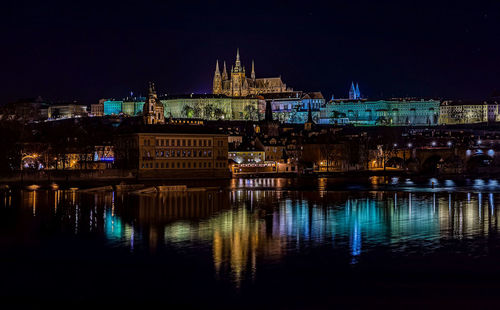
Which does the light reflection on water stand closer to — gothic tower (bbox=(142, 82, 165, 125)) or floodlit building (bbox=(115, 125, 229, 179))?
floodlit building (bbox=(115, 125, 229, 179))

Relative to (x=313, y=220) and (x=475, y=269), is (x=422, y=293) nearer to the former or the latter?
(x=475, y=269)

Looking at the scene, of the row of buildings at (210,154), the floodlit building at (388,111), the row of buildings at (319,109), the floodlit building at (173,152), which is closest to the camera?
the floodlit building at (173,152)

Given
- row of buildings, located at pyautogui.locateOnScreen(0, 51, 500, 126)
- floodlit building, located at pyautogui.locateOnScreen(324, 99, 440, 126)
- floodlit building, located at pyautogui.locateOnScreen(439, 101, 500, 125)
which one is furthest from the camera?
floodlit building, located at pyautogui.locateOnScreen(324, 99, 440, 126)

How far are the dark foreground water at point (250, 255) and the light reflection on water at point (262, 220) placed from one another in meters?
0.08

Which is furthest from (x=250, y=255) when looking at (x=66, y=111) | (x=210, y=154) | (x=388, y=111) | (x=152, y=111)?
(x=388, y=111)

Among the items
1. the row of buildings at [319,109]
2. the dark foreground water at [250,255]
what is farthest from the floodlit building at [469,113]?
the dark foreground water at [250,255]

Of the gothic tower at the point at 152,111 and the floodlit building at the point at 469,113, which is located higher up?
the floodlit building at the point at 469,113

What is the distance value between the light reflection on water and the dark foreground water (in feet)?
0.27

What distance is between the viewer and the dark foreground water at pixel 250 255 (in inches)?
651

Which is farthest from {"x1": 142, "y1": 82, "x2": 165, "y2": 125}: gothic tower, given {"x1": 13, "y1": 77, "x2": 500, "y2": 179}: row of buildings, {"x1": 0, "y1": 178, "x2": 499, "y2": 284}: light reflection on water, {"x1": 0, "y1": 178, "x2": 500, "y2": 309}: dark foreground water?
{"x1": 0, "y1": 178, "x2": 500, "y2": 309}: dark foreground water

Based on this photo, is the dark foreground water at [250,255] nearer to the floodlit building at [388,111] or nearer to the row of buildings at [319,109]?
the row of buildings at [319,109]

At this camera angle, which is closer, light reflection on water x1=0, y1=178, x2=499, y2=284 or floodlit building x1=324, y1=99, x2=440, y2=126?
light reflection on water x1=0, y1=178, x2=499, y2=284

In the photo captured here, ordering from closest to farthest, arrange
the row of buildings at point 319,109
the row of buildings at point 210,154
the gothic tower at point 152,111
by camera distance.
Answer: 1. the row of buildings at point 210,154
2. the gothic tower at point 152,111
3. the row of buildings at point 319,109

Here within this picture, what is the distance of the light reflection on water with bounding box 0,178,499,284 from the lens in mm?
22469
